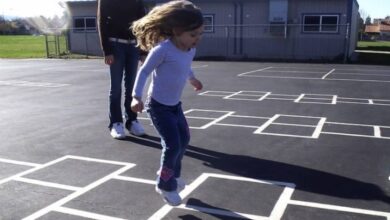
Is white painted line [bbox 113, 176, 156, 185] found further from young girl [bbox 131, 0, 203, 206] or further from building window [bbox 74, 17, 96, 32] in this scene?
building window [bbox 74, 17, 96, 32]

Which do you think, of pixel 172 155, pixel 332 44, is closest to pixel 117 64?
pixel 172 155

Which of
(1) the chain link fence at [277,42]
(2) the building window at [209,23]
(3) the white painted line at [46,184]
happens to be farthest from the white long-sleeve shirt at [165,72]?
(2) the building window at [209,23]

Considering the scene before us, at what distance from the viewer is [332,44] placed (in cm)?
2166

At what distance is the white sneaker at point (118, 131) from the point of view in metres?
5.13

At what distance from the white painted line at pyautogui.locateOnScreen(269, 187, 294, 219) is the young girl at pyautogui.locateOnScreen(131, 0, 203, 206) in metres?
0.71

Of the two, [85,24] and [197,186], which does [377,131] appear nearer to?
[197,186]

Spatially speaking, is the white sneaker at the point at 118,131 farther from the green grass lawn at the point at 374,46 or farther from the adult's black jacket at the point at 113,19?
the green grass lawn at the point at 374,46

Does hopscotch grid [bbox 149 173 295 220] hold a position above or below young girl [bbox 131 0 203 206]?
below

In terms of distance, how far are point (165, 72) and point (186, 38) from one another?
299 mm

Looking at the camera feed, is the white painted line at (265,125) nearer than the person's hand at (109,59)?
No

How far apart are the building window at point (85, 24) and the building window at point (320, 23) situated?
13.3 m

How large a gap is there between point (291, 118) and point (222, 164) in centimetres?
261

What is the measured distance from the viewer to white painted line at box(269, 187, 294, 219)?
9.87ft

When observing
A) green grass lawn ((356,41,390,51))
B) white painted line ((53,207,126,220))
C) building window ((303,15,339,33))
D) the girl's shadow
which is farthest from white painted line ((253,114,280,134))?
green grass lawn ((356,41,390,51))
